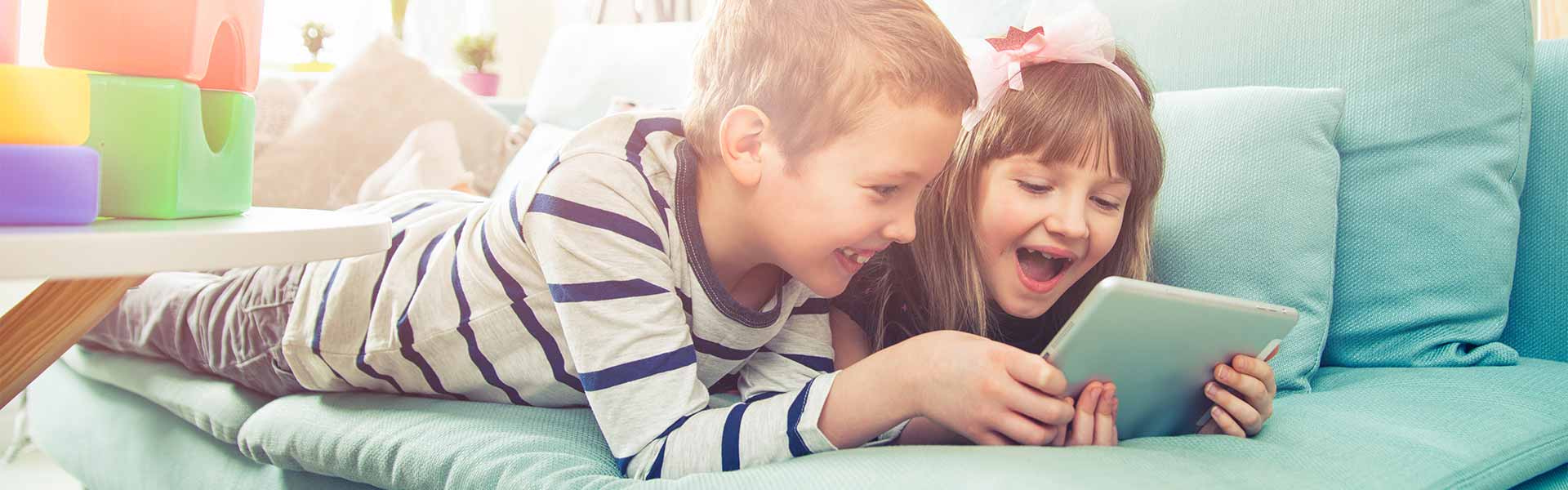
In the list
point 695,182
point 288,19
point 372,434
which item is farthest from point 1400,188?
point 288,19

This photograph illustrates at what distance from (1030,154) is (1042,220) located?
0.06 m

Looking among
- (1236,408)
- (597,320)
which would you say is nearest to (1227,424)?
Result: (1236,408)

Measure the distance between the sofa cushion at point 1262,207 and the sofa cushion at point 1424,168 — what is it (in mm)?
46

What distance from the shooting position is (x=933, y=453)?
0.77m

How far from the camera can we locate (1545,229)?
121 cm

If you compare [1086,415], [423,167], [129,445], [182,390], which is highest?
[1086,415]

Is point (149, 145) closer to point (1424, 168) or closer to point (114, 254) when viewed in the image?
point (114, 254)

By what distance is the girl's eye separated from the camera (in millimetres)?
1030

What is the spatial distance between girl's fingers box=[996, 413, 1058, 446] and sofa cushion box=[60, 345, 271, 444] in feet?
2.48

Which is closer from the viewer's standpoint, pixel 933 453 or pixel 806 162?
pixel 933 453

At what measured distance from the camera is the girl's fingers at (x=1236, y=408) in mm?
865

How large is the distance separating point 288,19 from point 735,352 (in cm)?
239

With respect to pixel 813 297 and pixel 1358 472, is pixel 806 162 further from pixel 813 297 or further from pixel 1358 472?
pixel 1358 472

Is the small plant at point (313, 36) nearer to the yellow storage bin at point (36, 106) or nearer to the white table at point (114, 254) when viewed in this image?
the white table at point (114, 254)
